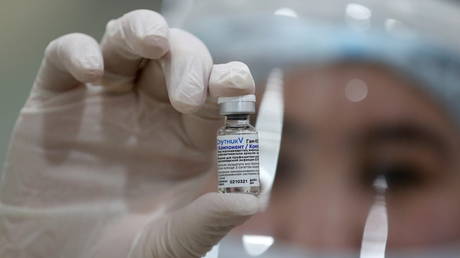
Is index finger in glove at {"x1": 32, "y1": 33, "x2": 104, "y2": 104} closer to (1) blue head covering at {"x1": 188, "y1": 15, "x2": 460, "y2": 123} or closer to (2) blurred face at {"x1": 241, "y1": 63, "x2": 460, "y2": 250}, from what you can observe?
(1) blue head covering at {"x1": 188, "y1": 15, "x2": 460, "y2": 123}

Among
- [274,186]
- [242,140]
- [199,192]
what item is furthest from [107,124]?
[274,186]

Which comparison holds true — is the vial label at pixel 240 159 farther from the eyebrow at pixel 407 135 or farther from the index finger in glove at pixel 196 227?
the eyebrow at pixel 407 135

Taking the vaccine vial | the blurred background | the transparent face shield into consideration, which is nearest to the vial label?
the vaccine vial

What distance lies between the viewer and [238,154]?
66 centimetres

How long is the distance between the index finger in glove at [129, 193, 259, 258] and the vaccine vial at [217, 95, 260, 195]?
22 mm

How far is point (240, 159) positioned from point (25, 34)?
104 centimetres

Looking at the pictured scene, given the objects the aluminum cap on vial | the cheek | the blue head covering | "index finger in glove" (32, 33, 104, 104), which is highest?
the blue head covering

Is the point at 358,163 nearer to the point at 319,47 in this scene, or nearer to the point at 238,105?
the point at 319,47

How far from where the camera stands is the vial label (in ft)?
2.16

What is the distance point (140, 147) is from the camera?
0.92 metres

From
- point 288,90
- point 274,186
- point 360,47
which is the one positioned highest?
point 360,47

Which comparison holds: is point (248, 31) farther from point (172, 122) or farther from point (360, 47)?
point (172, 122)

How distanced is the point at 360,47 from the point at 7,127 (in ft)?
3.20

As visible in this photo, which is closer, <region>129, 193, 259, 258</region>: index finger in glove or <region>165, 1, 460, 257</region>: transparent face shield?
<region>129, 193, 259, 258</region>: index finger in glove
